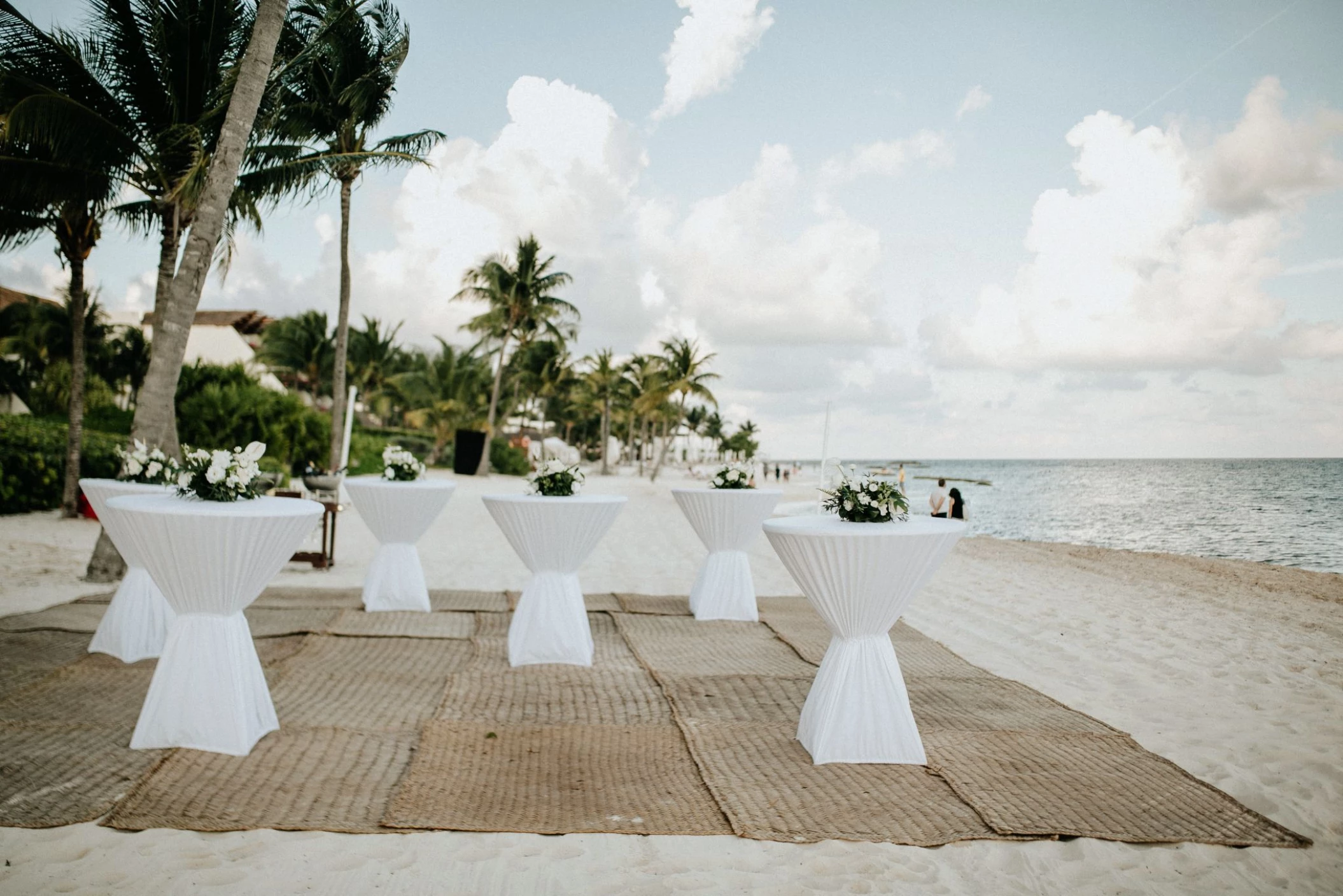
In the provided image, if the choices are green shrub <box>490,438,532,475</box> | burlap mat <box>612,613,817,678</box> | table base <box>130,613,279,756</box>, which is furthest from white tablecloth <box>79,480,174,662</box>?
green shrub <box>490,438,532,475</box>

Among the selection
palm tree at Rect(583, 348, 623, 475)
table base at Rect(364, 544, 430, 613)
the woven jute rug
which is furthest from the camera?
palm tree at Rect(583, 348, 623, 475)

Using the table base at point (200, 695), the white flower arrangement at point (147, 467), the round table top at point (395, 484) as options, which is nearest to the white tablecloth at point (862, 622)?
the table base at point (200, 695)

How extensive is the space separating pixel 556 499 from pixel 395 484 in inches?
66.5

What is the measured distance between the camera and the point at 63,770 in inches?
108

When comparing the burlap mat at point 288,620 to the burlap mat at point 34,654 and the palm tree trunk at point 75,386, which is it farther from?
the palm tree trunk at point 75,386

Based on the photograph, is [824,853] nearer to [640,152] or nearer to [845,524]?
[845,524]

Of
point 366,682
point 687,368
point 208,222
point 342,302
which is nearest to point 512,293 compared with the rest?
point 687,368

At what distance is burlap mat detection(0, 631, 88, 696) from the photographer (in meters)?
3.73

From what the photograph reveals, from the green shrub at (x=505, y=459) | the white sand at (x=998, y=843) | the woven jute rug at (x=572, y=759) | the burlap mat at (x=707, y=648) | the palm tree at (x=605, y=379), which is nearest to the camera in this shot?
the white sand at (x=998, y=843)

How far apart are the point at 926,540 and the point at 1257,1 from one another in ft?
34.3

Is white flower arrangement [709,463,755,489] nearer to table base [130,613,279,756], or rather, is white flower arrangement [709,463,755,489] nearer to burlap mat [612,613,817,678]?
burlap mat [612,613,817,678]

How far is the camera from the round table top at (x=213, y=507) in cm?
288

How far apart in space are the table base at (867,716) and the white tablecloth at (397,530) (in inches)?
134

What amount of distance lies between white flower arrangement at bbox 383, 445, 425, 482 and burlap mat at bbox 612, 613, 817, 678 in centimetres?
195
